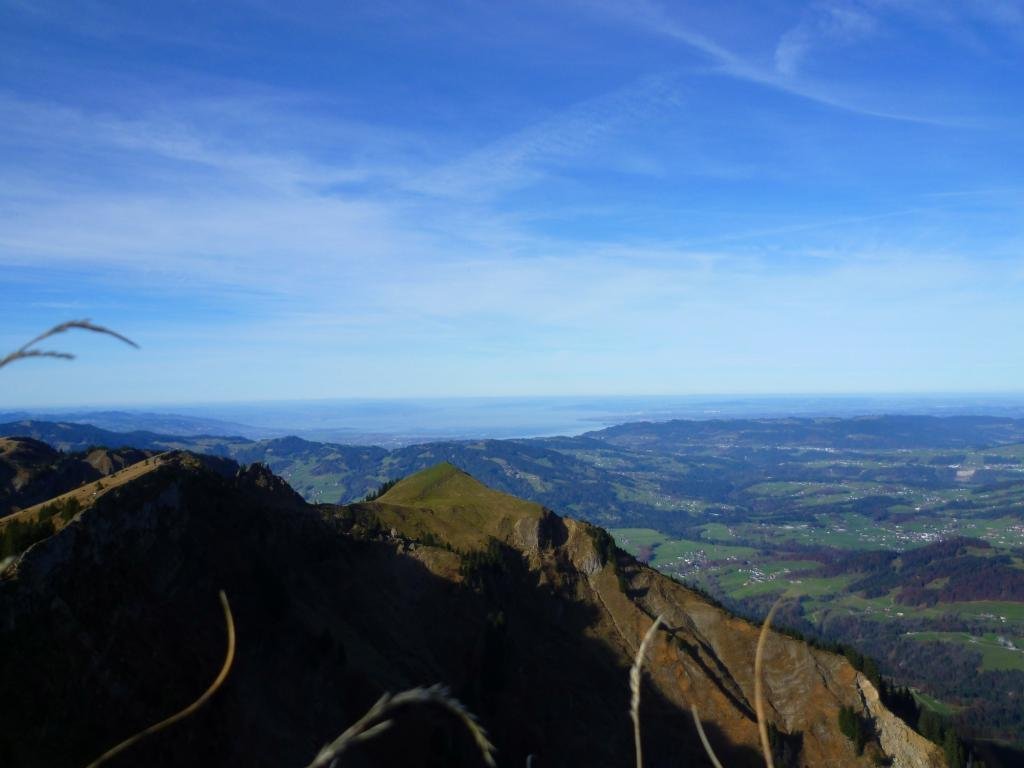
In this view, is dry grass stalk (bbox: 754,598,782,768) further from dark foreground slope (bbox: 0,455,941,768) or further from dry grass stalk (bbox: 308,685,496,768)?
dark foreground slope (bbox: 0,455,941,768)

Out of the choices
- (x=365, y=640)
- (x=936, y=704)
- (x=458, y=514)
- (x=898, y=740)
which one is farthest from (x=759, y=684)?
(x=936, y=704)

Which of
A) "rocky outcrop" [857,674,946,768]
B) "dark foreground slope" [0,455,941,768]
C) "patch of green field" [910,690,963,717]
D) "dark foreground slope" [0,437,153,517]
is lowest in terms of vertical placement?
"patch of green field" [910,690,963,717]

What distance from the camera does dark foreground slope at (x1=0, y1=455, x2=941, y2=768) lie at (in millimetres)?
39031

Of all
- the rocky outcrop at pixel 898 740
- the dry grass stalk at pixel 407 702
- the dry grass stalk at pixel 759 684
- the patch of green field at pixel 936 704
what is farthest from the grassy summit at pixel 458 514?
the patch of green field at pixel 936 704

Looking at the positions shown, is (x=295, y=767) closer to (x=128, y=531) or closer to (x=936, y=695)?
(x=128, y=531)

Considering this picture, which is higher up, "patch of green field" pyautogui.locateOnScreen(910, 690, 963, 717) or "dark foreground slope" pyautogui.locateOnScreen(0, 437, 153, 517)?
"dark foreground slope" pyautogui.locateOnScreen(0, 437, 153, 517)

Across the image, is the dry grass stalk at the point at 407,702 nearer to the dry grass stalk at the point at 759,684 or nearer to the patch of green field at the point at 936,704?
the dry grass stalk at the point at 759,684

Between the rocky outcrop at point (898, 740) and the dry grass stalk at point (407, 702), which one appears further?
the rocky outcrop at point (898, 740)

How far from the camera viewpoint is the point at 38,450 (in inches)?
5133

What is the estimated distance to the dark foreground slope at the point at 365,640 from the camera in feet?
128

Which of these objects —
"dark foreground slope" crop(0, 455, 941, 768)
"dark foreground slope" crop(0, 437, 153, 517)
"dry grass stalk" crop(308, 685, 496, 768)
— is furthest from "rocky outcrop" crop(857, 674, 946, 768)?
"dark foreground slope" crop(0, 437, 153, 517)

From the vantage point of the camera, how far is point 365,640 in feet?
234

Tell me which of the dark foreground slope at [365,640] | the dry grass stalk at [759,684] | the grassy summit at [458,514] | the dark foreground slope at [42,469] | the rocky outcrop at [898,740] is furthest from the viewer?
the dark foreground slope at [42,469]

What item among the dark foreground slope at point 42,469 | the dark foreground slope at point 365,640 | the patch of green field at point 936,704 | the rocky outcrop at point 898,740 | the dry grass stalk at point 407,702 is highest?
the dry grass stalk at point 407,702
